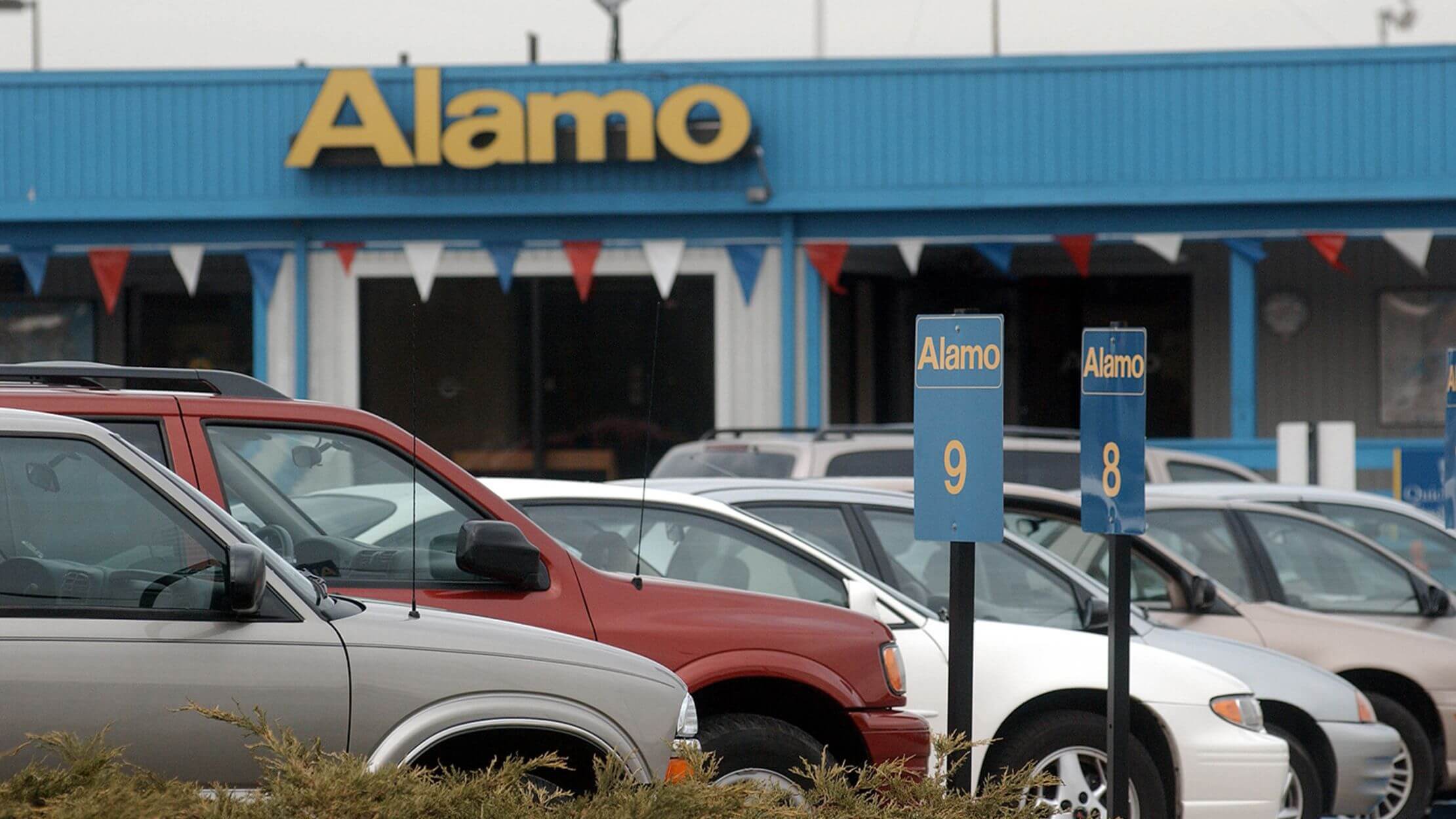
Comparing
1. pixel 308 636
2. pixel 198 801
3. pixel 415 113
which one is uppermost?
pixel 415 113

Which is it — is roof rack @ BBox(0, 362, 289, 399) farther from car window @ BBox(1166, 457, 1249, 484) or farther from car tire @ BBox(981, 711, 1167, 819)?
car window @ BBox(1166, 457, 1249, 484)

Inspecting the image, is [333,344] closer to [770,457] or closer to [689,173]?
[689,173]

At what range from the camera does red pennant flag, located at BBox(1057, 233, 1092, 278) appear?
17594 mm

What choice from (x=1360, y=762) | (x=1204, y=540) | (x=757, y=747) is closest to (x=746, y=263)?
(x=1204, y=540)

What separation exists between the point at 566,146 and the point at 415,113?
5.12ft

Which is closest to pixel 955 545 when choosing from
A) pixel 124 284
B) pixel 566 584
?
pixel 566 584

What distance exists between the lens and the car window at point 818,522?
7602mm

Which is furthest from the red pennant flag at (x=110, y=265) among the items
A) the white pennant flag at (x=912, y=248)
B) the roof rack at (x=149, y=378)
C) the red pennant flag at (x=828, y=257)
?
the roof rack at (x=149, y=378)

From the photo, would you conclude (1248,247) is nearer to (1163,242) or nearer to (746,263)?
(1163,242)

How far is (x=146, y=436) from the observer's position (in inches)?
204

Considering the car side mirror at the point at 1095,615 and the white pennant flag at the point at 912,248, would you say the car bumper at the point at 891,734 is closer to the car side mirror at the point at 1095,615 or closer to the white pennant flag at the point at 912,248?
the car side mirror at the point at 1095,615

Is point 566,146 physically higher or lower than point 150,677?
higher

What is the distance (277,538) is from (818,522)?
2.85 meters

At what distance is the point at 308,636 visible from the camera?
4.18 metres
